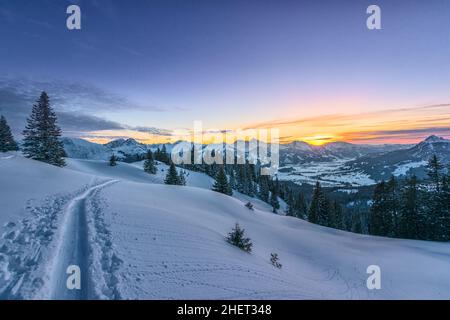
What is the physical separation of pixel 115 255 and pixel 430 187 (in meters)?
40.5

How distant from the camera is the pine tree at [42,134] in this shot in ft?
106

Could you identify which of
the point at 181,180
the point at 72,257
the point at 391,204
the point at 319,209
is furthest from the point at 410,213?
the point at 72,257

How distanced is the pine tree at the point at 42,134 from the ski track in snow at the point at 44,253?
1053 inches

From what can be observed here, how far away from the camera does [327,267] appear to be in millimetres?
15492

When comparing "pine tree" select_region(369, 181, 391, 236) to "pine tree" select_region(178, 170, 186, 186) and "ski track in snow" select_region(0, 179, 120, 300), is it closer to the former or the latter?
"pine tree" select_region(178, 170, 186, 186)

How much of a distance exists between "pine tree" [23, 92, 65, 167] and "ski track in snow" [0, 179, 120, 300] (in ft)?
87.7

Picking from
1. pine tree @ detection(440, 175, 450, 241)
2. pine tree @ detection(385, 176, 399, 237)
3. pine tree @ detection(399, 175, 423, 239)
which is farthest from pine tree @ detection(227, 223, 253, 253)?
pine tree @ detection(385, 176, 399, 237)

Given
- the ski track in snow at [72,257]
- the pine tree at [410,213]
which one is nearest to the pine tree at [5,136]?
the ski track in snow at [72,257]

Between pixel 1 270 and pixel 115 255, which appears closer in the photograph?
pixel 1 270

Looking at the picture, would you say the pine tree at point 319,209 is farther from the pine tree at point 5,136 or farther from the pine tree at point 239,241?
the pine tree at point 5,136
